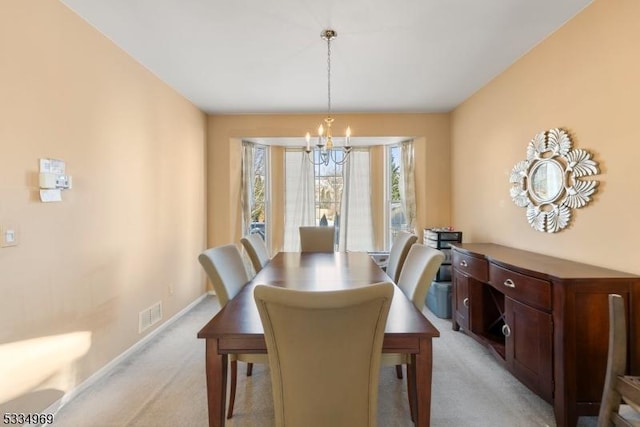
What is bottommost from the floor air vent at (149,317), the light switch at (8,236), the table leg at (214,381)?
the floor air vent at (149,317)

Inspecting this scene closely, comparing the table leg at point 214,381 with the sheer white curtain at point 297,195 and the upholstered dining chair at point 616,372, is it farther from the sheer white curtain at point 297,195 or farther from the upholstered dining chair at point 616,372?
the sheer white curtain at point 297,195

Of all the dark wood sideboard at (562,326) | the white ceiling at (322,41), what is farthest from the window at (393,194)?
the dark wood sideboard at (562,326)

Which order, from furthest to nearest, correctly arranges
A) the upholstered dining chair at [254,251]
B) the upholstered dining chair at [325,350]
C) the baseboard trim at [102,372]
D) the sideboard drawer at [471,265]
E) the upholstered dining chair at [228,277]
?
the upholstered dining chair at [254,251] → the sideboard drawer at [471,265] → the baseboard trim at [102,372] → the upholstered dining chair at [228,277] → the upholstered dining chair at [325,350]

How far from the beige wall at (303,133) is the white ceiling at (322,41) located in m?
0.68

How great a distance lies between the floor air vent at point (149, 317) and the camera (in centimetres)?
291

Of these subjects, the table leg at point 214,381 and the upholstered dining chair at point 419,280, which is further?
the upholstered dining chair at point 419,280

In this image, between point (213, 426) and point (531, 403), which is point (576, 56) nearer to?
point (531, 403)

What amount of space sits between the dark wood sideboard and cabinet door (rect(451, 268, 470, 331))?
58 cm

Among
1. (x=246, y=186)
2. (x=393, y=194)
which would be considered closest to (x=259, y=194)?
(x=246, y=186)

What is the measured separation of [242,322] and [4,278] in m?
1.38

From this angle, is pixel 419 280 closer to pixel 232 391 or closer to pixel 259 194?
pixel 232 391

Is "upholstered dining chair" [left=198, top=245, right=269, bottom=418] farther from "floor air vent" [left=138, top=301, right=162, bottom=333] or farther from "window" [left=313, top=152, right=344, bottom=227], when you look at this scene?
"window" [left=313, top=152, right=344, bottom=227]

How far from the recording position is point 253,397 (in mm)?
2129

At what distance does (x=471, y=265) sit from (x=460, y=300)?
1.60ft
